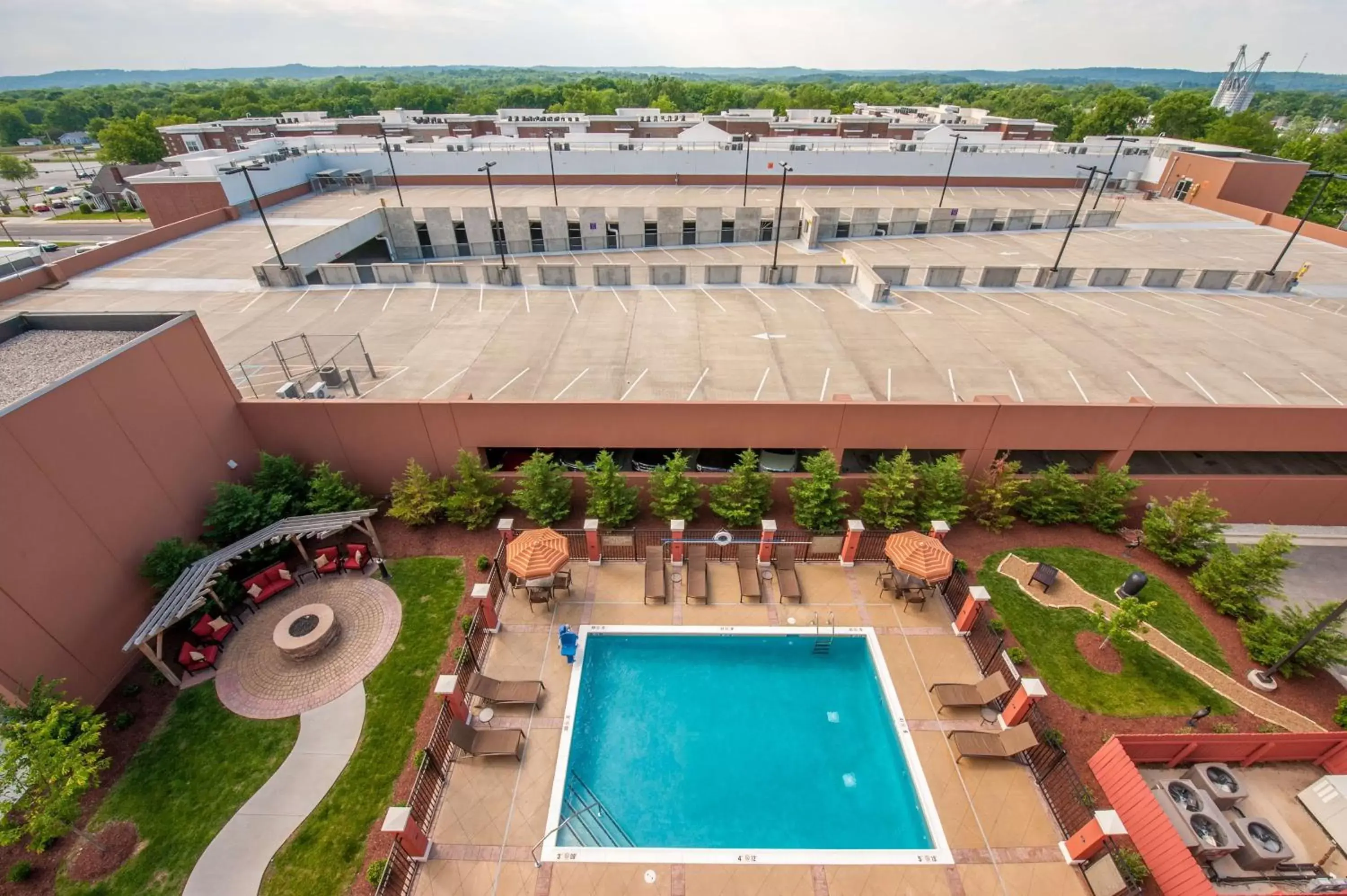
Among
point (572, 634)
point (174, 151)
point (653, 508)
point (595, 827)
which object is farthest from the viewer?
point (174, 151)

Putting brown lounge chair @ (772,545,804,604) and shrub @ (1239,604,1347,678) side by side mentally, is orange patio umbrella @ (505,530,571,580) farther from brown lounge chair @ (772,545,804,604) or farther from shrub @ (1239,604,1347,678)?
shrub @ (1239,604,1347,678)

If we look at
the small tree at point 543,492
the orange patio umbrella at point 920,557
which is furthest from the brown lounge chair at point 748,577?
the small tree at point 543,492

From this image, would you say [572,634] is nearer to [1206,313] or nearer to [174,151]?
[1206,313]

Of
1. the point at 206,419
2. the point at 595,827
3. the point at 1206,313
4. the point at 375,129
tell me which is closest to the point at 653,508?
the point at 595,827

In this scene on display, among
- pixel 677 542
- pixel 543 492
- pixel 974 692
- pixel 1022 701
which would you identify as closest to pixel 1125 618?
pixel 1022 701

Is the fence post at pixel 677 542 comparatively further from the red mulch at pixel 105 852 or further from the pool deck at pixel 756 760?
the red mulch at pixel 105 852

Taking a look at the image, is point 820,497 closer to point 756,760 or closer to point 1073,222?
point 756,760
